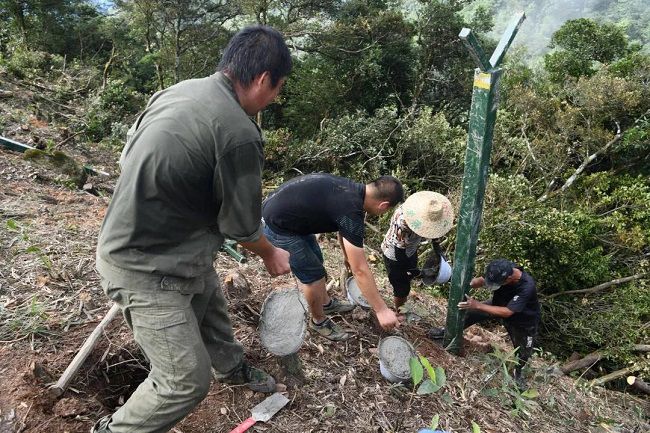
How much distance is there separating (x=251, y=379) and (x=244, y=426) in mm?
265

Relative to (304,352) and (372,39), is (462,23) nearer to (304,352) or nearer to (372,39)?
(372,39)

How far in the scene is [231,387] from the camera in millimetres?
2520

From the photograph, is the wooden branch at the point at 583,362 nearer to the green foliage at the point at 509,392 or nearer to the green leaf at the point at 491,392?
the green foliage at the point at 509,392

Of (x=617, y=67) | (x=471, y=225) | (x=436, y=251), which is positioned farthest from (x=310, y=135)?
(x=471, y=225)

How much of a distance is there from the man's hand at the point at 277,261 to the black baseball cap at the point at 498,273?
7.64ft

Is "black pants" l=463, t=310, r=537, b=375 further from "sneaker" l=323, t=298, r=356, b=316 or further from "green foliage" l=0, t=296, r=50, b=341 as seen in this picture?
"green foliage" l=0, t=296, r=50, b=341

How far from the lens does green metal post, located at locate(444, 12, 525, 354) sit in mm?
2652

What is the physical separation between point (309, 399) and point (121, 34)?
16.9 metres

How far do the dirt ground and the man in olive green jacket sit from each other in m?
0.61

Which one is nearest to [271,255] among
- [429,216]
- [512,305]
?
[429,216]

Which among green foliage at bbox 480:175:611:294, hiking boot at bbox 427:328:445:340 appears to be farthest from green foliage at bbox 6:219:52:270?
green foliage at bbox 480:175:611:294

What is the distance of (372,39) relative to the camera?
13.6 meters

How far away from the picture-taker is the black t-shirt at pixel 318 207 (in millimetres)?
2742

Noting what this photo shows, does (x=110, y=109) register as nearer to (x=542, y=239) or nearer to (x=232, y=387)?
(x=542, y=239)
